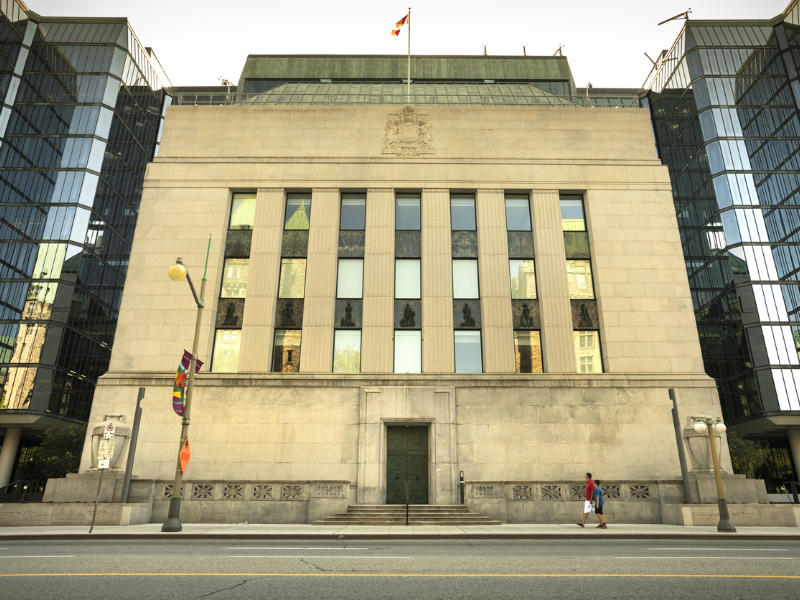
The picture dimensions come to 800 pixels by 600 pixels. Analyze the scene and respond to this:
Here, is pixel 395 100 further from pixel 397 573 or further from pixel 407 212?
pixel 397 573

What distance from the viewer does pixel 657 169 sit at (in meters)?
29.7

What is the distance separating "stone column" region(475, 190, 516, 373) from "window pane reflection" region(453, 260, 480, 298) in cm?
44

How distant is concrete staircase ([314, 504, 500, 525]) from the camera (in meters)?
20.1

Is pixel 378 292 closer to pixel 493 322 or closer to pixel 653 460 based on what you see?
pixel 493 322

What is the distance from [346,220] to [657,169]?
18523 mm

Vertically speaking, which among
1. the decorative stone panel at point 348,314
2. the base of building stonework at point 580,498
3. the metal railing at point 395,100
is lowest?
the base of building stonework at point 580,498

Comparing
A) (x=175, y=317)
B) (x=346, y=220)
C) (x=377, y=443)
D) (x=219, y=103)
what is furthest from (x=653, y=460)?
(x=219, y=103)

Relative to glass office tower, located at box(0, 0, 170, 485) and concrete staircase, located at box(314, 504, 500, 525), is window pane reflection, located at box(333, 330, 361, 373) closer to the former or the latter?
concrete staircase, located at box(314, 504, 500, 525)

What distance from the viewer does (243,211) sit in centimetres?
2927

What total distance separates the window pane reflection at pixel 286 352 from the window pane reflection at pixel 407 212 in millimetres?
8490

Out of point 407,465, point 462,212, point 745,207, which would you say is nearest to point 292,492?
point 407,465

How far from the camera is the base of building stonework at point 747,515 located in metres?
19.0

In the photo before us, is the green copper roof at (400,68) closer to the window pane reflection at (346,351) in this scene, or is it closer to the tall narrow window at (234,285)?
the tall narrow window at (234,285)

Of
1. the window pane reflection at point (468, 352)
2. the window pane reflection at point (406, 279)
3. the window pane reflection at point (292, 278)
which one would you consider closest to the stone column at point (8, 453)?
the window pane reflection at point (292, 278)
